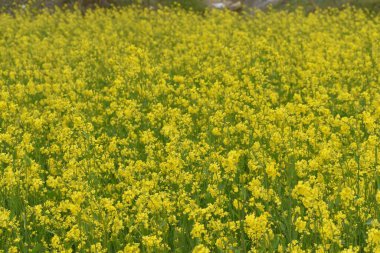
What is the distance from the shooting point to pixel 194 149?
588 cm

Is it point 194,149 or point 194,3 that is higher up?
point 194,3

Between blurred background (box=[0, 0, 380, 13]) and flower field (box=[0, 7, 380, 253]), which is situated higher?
blurred background (box=[0, 0, 380, 13])

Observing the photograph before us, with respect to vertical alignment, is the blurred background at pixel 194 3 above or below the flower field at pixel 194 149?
above

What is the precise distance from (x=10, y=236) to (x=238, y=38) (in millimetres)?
8761

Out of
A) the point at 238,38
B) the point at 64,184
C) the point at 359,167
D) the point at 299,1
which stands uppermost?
the point at 299,1

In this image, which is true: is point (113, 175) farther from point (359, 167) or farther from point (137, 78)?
point (137, 78)

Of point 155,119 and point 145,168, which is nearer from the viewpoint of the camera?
point 145,168

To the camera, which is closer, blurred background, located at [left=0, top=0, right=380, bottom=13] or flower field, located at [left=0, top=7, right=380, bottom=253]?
flower field, located at [left=0, top=7, right=380, bottom=253]

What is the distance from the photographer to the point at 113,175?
21.0 ft

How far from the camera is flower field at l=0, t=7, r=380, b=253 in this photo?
4637 mm

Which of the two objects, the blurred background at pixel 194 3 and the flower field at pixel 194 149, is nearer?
the flower field at pixel 194 149

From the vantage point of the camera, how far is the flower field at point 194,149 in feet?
15.2

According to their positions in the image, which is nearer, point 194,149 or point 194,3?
point 194,149

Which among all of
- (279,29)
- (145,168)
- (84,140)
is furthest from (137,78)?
(279,29)
